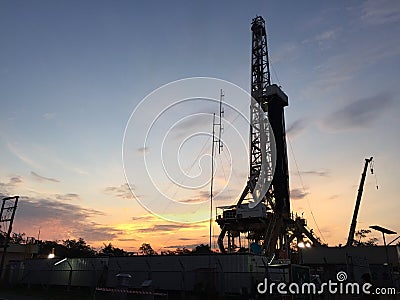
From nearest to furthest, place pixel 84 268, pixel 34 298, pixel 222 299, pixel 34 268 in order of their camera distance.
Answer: pixel 222 299 < pixel 34 298 < pixel 84 268 < pixel 34 268

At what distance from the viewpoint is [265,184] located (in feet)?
196

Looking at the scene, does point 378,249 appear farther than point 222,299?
Yes

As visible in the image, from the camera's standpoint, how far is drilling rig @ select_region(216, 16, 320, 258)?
2133 inches

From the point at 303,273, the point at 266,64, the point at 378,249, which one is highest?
the point at 266,64

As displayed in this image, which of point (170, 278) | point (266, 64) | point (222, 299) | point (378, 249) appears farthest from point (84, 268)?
point (266, 64)

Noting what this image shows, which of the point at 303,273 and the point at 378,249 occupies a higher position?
the point at 378,249

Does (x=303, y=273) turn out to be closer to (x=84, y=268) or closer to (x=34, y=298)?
(x=34, y=298)

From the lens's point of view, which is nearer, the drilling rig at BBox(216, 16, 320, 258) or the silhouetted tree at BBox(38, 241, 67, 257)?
the drilling rig at BBox(216, 16, 320, 258)

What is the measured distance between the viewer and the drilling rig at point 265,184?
54178 millimetres

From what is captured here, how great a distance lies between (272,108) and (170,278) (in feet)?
140

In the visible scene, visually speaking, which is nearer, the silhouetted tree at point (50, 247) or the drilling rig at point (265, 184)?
the drilling rig at point (265, 184)

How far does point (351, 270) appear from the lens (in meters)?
28.1

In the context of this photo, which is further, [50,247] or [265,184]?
[50,247]

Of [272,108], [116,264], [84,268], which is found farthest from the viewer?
[272,108]
